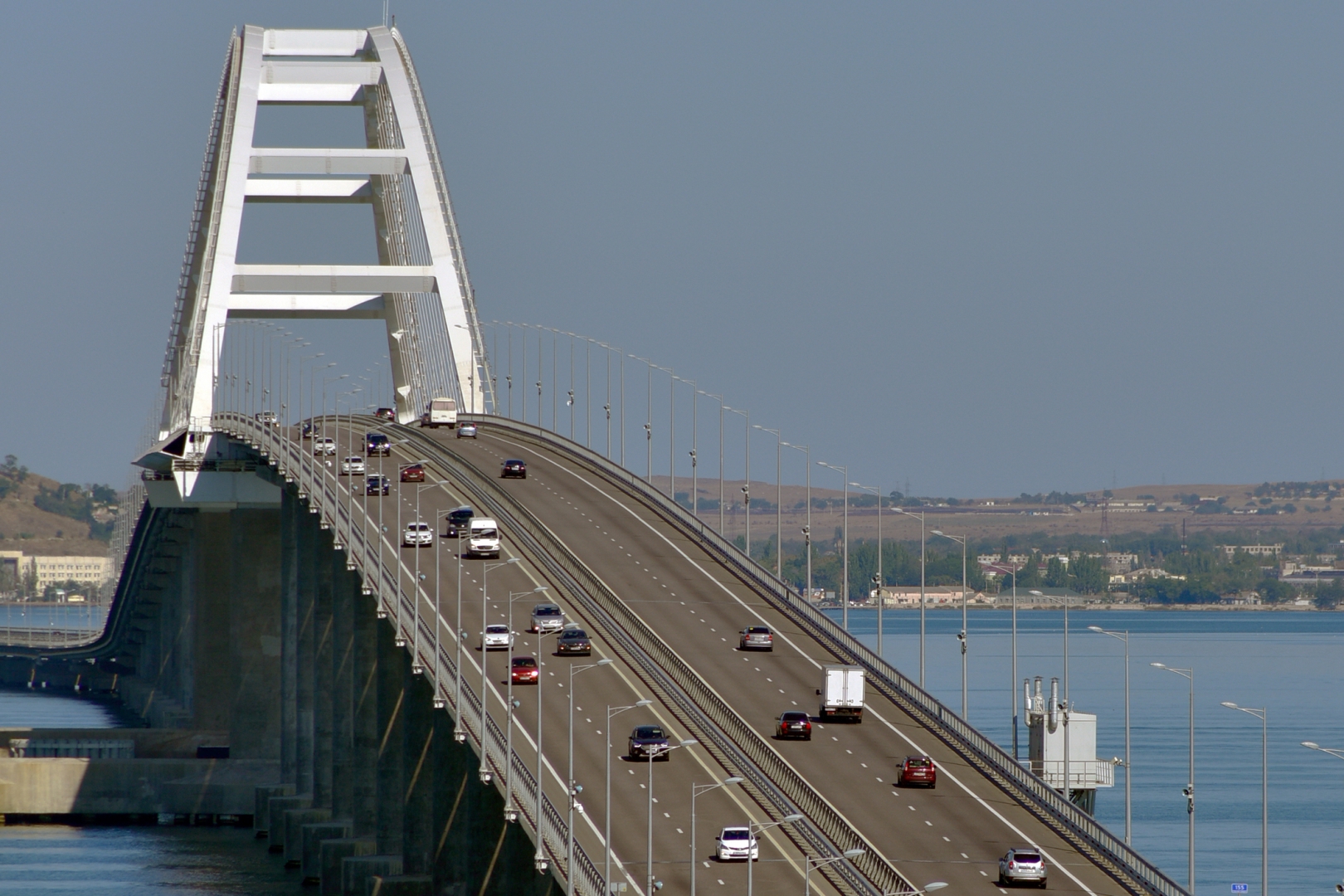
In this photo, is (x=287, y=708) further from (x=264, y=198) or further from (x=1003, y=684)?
(x=1003, y=684)

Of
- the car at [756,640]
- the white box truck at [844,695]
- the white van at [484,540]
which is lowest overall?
the white box truck at [844,695]

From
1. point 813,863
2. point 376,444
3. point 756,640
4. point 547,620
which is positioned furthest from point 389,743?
point 813,863

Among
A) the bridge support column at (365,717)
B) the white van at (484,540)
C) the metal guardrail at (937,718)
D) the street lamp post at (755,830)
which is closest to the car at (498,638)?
the metal guardrail at (937,718)

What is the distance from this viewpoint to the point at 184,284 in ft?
428

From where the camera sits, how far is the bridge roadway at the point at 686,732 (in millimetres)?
49656

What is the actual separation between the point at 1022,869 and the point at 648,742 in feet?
42.2

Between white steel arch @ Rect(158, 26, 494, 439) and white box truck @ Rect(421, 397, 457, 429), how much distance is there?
220 cm

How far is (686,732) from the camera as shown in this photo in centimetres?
6034

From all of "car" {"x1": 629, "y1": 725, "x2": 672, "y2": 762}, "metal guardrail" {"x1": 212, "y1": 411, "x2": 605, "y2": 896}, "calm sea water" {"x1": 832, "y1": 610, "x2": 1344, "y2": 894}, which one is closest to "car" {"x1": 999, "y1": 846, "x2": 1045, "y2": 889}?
"metal guardrail" {"x1": 212, "y1": 411, "x2": 605, "y2": 896}

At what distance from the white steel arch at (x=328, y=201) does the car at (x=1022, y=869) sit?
76.0 meters

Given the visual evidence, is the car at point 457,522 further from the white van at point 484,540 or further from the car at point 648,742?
the car at point 648,742

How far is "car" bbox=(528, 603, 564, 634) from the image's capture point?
2849 inches

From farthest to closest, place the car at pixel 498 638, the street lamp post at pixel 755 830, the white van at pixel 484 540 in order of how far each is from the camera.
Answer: the white van at pixel 484 540
the car at pixel 498 638
the street lamp post at pixel 755 830

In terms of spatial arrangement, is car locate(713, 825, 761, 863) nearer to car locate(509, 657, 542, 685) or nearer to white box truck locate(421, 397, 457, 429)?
car locate(509, 657, 542, 685)
